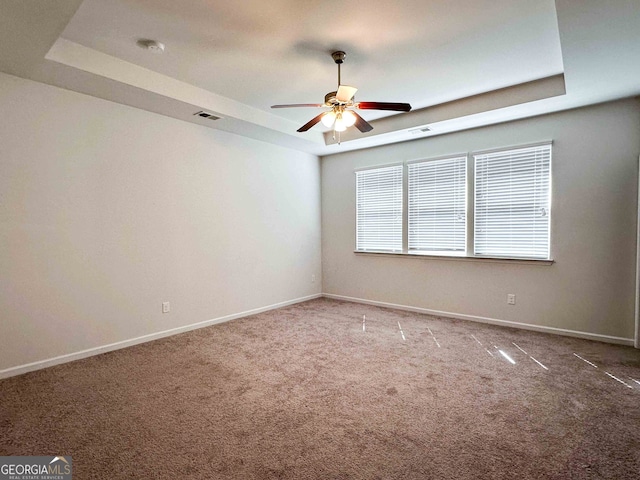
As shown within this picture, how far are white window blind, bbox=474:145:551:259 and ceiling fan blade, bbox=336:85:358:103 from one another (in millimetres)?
2586

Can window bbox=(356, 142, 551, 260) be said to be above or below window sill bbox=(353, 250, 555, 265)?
above

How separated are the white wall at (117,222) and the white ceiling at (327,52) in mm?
357

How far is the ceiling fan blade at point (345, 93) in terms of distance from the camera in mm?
2680

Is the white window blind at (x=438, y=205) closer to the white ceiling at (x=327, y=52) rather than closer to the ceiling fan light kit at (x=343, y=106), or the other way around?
the white ceiling at (x=327, y=52)

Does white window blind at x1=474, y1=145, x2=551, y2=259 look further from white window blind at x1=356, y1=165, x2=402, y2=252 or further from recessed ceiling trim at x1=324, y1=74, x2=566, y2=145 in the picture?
white window blind at x1=356, y1=165, x2=402, y2=252

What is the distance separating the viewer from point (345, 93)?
8.95 feet

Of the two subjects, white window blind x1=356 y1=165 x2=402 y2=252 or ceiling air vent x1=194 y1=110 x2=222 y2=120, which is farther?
white window blind x1=356 y1=165 x2=402 y2=252

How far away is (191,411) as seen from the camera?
7.79ft

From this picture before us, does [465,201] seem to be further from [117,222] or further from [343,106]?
[117,222]

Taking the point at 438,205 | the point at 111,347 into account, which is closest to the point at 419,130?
the point at 438,205

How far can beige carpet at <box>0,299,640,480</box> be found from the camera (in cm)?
185

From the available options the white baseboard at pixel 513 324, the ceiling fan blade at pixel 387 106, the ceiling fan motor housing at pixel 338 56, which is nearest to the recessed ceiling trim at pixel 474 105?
the ceiling fan blade at pixel 387 106

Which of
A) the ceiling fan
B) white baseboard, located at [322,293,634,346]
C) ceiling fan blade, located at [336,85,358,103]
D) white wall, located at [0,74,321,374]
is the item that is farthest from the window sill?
ceiling fan blade, located at [336,85,358,103]

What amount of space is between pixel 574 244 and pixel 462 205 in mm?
1363
